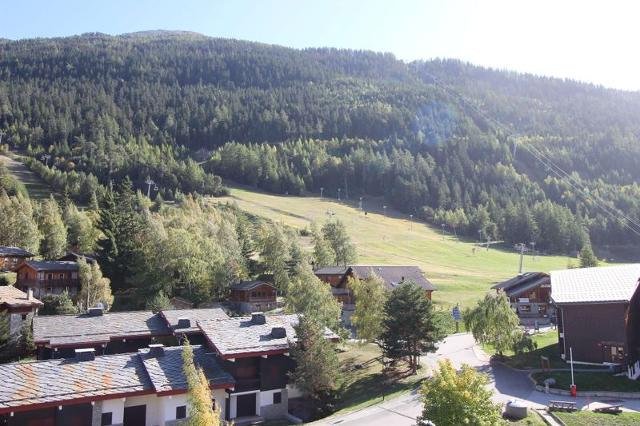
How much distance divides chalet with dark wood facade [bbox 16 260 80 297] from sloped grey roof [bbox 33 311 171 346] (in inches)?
942

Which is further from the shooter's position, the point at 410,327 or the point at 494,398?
the point at 410,327

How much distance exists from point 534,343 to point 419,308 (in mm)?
15464

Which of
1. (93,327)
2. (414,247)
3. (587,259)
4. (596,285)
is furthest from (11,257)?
(587,259)

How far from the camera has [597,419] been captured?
109 ft

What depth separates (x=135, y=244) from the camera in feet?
257

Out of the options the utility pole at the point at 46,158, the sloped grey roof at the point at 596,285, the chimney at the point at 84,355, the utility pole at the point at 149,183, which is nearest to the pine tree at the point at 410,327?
the sloped grey roof at the point at 596,285

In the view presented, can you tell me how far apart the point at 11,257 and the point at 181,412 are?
184 ft

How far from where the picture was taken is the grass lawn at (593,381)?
40.3m

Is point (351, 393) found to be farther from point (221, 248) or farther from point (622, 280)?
point (221, 248)

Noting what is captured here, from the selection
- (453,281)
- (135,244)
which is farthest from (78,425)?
(453,281)

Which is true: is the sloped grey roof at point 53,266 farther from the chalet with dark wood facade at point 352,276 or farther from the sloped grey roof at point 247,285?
the chalet with dark wood facade at point 352,276

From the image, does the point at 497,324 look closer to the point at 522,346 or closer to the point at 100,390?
the point at 522,346

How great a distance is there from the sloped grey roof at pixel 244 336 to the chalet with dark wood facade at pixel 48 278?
35.7 meters

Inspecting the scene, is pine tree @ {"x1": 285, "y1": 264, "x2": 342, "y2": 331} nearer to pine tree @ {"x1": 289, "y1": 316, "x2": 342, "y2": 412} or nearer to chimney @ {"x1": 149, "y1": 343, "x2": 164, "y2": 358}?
pine tree @ {"x1": 289, "y1": 316, "x2": 342, "y2": 412}
